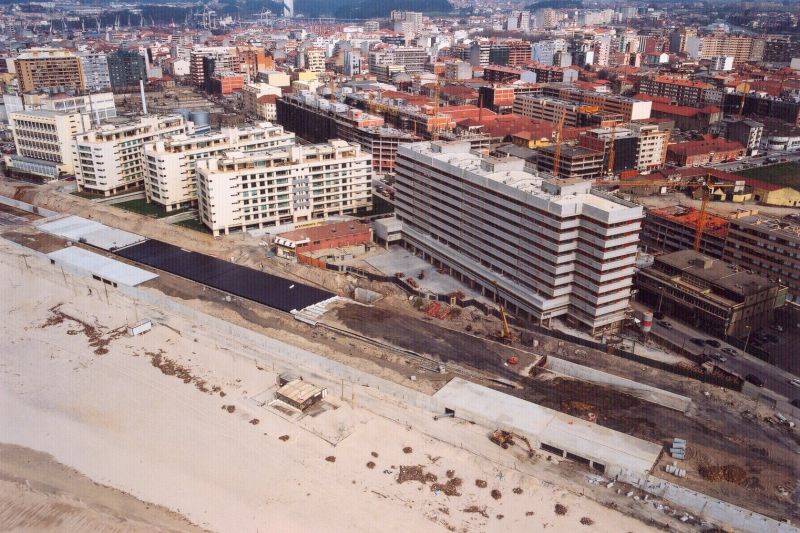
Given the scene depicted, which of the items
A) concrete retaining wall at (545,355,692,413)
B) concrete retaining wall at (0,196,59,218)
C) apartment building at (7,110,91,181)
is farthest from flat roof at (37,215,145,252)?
concrete retaining wall at (545,355,692,413)

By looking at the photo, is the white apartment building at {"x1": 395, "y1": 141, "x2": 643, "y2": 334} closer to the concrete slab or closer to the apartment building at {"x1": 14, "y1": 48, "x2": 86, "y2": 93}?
the concrete slab

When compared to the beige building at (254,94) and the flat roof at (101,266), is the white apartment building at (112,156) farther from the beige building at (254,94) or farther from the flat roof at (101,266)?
the beige building at (254,94)

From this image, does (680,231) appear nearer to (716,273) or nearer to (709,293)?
(716,273)

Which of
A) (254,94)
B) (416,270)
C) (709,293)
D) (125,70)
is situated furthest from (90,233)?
(125,70)

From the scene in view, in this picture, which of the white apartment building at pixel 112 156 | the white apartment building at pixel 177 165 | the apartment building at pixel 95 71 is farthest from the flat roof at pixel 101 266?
the apartment building at pixel 95 71

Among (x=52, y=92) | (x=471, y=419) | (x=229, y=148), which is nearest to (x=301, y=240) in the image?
(x=229, y=148)
